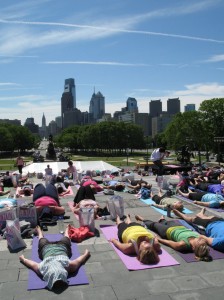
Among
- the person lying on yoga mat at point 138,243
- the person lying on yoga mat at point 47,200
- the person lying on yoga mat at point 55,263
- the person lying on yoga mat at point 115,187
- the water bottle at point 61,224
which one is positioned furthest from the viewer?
the person lying on yoga mat at point 115,187

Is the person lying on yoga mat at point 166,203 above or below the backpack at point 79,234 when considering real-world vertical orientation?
above

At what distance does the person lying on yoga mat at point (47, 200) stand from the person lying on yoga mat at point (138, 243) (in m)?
2.99

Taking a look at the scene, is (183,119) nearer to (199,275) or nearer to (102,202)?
(102,202)

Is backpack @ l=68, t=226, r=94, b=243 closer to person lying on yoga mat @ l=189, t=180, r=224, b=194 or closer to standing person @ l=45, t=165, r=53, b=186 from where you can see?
person lying on yoga mat @ l=189, t=180, r=224, b=194

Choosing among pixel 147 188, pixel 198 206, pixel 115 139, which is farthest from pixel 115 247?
pixel 115 139

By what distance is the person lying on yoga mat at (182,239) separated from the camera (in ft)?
23.9

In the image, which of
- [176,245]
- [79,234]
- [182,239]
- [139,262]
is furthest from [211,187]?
[139,262]

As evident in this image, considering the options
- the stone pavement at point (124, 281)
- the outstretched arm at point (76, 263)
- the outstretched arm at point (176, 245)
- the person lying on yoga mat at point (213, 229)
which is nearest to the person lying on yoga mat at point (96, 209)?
the person lying on yoga mat at point (213, 229)

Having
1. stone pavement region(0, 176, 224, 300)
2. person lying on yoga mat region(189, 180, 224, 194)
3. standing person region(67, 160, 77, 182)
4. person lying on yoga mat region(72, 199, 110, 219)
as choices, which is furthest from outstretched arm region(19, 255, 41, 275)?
standing person region(67, 160, 77, 182)

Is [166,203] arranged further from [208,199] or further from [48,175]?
[48,175]

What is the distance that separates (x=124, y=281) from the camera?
6363 mm

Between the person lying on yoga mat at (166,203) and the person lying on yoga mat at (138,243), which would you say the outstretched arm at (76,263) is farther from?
the person lying on yoga mat at (166,203)

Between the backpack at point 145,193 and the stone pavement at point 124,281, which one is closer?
the stone pavement at point 124,281

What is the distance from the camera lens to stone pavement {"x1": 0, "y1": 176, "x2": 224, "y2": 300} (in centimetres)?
583
